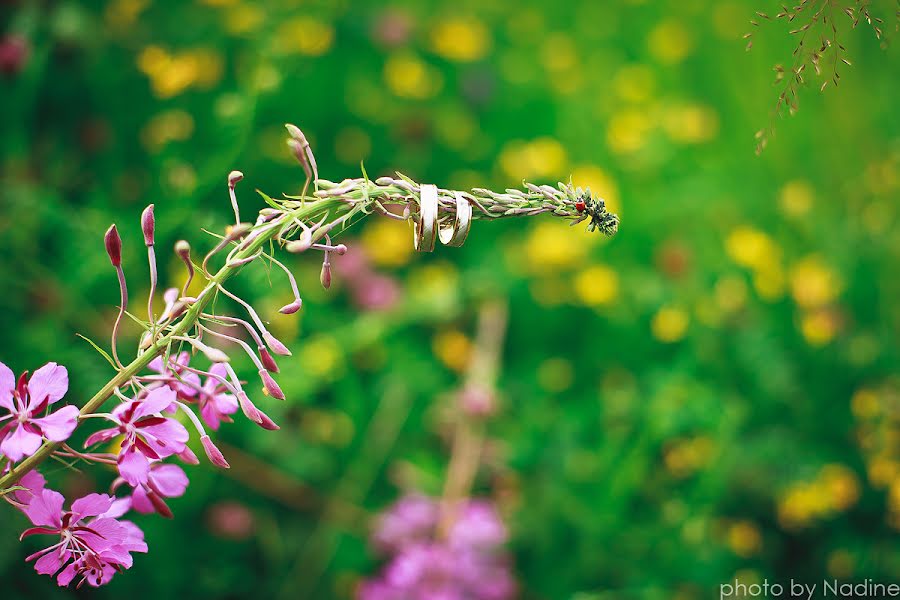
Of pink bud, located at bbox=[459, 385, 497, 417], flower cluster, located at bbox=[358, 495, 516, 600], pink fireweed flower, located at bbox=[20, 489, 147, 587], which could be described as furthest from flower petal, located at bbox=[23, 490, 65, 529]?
pink bud, located at bbox=[459, 385, 497, 417]

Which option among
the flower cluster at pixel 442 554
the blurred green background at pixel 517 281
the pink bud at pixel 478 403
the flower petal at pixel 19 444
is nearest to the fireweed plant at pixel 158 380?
the flower petal at pixel 19 444

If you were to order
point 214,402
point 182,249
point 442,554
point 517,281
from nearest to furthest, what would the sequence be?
point 182,249 → point 214,402 → point 442,554 → point 517,281

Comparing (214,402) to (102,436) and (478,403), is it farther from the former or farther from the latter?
(478,403)

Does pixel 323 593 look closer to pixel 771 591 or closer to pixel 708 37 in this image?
pixel 771 591

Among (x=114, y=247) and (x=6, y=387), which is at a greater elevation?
(x=114, y=247)

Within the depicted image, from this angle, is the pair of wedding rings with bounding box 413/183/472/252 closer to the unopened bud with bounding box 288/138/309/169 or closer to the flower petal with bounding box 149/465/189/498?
the unopened bud with bounding box 288/138/309/169

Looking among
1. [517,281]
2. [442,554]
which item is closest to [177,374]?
[442,554]

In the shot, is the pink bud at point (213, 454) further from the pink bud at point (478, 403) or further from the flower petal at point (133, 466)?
the pink bud at point (478, 403)
